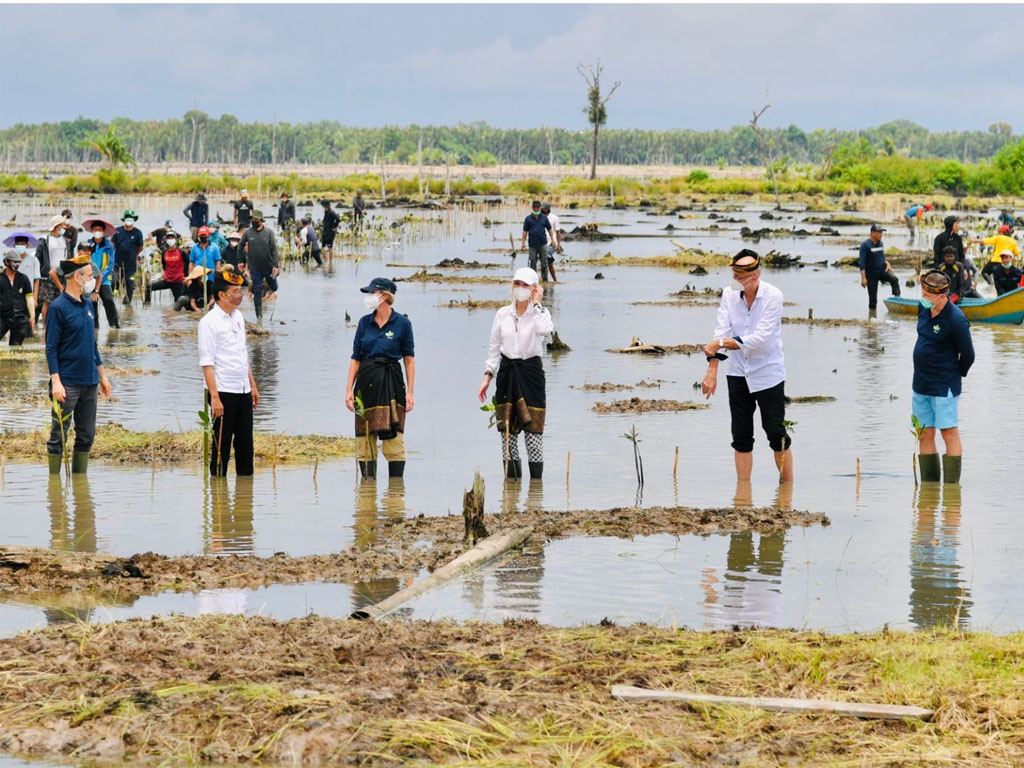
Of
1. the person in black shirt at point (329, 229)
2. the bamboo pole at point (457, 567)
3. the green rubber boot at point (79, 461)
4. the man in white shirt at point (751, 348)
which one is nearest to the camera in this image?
the bamboo pole at point (457, 567)

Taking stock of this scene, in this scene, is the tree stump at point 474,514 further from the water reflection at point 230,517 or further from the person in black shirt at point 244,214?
the person in black shirt at point 244,214

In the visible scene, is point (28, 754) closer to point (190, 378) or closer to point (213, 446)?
point (213, 446)

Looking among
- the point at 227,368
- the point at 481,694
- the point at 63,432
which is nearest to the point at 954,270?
the point at 227,368

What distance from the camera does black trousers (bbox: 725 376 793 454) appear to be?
10.7m

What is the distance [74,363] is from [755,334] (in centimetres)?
515

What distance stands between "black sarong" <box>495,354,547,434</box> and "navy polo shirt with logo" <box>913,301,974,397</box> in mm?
2871

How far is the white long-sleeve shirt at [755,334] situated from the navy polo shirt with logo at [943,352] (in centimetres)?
119

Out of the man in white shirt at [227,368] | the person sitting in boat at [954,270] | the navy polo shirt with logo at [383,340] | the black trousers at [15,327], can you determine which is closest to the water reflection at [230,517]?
the man in white shirt at [227,368]

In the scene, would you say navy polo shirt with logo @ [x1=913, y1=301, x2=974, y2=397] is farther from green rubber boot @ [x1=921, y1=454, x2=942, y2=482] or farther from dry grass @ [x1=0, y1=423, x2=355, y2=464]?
dry grass @ [x1=0, y1=423, x2=355, y2=464]

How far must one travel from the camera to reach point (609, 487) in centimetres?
1178

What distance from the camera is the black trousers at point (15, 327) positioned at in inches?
784

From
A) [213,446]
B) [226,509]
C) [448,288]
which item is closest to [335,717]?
[226,509]

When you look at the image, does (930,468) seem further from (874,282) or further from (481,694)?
(874,282)

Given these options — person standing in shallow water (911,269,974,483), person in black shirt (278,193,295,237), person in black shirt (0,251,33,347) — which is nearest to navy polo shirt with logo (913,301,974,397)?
person standing in shallow water (911,269,974,483)
